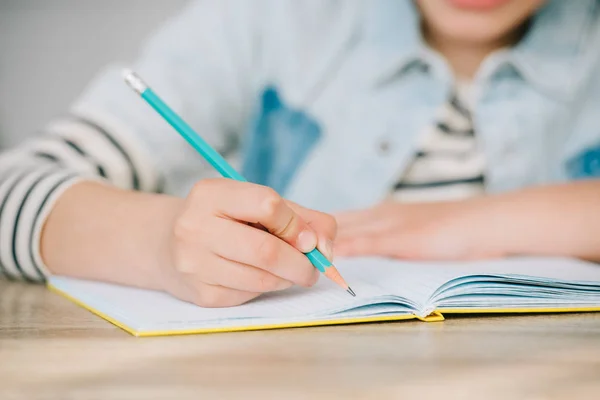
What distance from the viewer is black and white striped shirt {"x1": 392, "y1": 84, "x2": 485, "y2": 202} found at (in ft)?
3.20

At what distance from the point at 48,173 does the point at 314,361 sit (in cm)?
40

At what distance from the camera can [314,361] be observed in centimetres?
42

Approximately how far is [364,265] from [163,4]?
0.84m

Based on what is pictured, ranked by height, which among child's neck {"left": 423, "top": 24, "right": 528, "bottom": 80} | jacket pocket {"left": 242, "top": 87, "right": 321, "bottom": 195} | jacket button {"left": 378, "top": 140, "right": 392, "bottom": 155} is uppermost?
child's neck {"left": 423, "top": 24, "right": 528, "bottom": 80}

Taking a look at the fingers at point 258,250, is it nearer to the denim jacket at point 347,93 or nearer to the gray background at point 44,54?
the denim jacket at point 347,93

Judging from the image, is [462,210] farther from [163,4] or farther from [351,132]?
[163,4]

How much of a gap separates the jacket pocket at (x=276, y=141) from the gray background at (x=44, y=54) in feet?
1.29

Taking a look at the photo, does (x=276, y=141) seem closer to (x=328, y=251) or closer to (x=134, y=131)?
(x=134, y=131)

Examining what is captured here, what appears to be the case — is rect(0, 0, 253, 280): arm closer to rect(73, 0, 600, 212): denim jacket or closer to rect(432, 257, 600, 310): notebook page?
rect(73, 0, 600, 212): denim jacket

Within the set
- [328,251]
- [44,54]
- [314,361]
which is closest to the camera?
[314,361]

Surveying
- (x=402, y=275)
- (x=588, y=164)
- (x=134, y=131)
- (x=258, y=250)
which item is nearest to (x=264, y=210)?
(x=258, y=250)

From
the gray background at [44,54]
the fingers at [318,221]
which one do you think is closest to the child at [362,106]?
the fingers at [318,221]

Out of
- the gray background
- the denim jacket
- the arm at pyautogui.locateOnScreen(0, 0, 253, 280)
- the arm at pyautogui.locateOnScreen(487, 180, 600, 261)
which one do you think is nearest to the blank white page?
the arm at pyautogui.locateOnScreen(0, 0, 253, 280)

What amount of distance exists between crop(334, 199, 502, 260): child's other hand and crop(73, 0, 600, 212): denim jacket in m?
0.21
